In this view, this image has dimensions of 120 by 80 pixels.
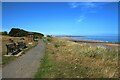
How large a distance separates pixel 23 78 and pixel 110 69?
385 cm

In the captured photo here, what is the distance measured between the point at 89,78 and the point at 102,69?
5.07 feet

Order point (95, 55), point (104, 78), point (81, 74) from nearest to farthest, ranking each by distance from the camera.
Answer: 1. point (104, 78)
2. point (81, 74)
3. point (95, 55)

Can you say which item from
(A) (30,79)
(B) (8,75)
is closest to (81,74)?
(A) (30,79)

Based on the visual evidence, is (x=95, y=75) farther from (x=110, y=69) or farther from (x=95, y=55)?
(x=95, y=55)

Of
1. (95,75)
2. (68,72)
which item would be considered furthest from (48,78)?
(95,75)

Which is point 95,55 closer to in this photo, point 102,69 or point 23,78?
point 102,69

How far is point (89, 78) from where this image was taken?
8508 millimetres

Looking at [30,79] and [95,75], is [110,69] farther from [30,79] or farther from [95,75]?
[30,79]

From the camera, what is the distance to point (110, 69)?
31.8 ft

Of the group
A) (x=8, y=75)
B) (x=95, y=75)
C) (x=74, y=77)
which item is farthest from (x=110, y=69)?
(x=8, y=75)

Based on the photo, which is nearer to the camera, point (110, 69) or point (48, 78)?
point (48, 78)

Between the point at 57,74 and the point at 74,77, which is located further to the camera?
the point at 57,74

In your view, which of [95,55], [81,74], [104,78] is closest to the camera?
[104,78]

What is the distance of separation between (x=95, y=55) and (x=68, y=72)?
5315 mm
